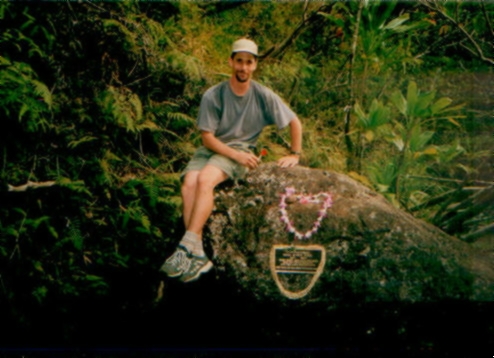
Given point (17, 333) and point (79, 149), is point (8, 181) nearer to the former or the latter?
point (79, 149)

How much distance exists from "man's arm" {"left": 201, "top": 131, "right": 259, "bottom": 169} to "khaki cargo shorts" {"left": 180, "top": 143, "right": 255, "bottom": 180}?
40 millimetres

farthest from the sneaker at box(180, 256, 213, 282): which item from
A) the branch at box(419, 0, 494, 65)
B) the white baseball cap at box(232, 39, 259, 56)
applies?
the branch at box(419, 0, 494, 65)

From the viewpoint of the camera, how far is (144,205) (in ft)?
14.9

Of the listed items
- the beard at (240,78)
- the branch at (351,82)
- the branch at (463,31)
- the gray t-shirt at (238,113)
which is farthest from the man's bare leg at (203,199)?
the branch at (463,31)

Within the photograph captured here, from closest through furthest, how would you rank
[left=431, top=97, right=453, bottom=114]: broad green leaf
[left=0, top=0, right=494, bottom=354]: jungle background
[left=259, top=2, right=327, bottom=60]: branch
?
[left=0, top=0, right=494, bottom=354]: jungle background < [left=431, top=97, right=453, bottom=114]: broad green leaf < [left=259, top=2, right=327, bottom=60]: branch

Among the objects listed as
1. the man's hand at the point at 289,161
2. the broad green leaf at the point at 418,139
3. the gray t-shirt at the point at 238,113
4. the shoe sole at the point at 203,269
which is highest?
the broad green leaf at the point at 418,139

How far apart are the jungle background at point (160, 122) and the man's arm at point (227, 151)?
2.05 ft

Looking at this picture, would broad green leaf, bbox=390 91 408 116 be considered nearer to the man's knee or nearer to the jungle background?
the jungle background

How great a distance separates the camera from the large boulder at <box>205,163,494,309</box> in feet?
11.5

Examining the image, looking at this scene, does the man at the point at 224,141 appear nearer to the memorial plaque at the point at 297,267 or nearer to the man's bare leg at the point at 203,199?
the man's bare leg at the point at 203,199

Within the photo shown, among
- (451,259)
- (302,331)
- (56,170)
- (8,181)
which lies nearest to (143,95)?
(56,170)

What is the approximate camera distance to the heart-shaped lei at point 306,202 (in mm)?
3586

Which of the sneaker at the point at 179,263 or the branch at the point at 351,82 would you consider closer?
the sneaker at the point at 179,263

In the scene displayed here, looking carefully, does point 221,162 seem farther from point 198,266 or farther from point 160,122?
point 160,122
